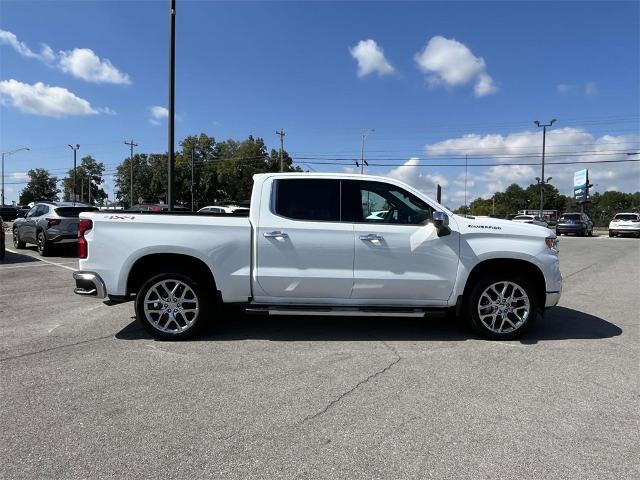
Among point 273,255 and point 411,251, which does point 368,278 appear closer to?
point 411,251

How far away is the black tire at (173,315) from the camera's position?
530cm

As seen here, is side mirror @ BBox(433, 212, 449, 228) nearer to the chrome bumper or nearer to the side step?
the side step

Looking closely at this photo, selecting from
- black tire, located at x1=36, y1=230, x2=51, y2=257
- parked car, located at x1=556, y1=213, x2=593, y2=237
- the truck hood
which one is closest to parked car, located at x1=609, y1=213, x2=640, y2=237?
parked car, located at x1=556, y1=213, x2=593, y2=237

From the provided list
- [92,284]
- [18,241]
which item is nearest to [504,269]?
[92,284]

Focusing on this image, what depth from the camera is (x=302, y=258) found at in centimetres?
528

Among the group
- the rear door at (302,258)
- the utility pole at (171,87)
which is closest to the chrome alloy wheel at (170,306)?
the rear door at (302,258)

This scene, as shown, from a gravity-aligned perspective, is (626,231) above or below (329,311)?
above

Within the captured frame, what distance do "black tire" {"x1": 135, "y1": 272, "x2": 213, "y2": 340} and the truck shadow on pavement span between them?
215mm

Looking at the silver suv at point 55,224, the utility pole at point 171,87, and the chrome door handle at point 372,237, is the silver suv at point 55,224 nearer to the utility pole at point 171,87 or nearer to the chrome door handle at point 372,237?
the utility pole at point 171,87

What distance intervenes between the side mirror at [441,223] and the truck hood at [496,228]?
0.24m

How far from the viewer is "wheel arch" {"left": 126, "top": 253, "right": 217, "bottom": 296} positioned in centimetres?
536

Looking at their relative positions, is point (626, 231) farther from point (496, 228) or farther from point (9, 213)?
point (9, 213)

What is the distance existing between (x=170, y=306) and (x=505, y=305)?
3.84 m

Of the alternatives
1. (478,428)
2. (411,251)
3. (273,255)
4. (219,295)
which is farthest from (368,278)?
(478,428)
